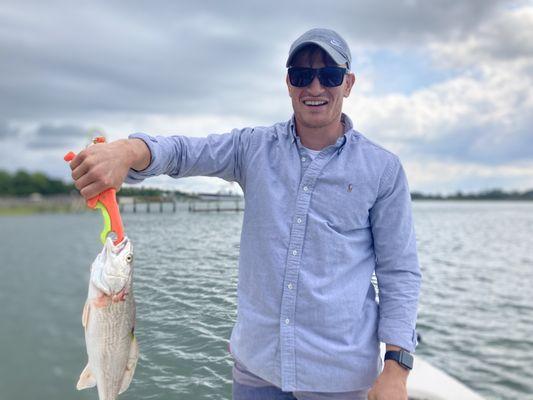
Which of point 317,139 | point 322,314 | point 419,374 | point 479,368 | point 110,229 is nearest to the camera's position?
point 110,229

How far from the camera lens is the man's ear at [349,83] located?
2793mm

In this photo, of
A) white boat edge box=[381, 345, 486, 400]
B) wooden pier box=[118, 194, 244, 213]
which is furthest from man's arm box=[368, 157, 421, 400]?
white boat edge box=[381, 345, 486, 400]

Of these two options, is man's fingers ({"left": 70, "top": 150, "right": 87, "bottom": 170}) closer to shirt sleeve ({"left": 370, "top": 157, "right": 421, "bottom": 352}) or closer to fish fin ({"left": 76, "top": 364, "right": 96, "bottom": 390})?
fish fin ({"left": 76, "top": 364, "right": 96, "bottom": 390})

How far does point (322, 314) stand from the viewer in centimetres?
254

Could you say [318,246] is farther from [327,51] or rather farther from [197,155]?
[327,51]

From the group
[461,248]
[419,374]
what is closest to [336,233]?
[419,374]

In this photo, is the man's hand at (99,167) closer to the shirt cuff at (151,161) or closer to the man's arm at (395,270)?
the shirt cuff at (151,161)

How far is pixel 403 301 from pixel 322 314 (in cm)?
50

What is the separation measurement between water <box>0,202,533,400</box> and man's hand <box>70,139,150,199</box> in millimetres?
2093

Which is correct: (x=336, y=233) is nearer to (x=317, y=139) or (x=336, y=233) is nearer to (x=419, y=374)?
(x=317, y=139)

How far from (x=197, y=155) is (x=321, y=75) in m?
0.81

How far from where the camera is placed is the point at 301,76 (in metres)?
2.67

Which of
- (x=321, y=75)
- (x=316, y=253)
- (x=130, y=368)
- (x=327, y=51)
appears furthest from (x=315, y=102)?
(x=130, y=368)

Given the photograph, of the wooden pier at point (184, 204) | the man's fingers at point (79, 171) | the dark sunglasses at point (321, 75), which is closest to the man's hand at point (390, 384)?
the dark sunglasses at point (321, 75)
